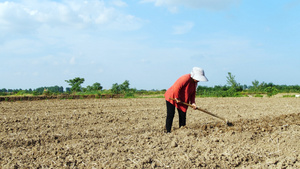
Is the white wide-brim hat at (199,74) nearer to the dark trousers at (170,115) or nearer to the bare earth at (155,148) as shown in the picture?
the dark trousers at (170,115)

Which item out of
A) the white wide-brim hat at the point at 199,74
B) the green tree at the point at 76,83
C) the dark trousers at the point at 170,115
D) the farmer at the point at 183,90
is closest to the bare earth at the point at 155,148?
the dark trousers at the point at 170,115

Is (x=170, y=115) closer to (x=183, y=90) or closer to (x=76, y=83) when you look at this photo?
(x=183, y=90)

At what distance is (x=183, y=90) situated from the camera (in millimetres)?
5520

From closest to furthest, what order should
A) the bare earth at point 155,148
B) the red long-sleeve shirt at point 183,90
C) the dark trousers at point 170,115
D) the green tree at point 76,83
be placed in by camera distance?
the bare earth at point 155,148
the red long-sleeve shirt at point 183,90
the dark trousers at point 170,115
the green tree at point 76,83

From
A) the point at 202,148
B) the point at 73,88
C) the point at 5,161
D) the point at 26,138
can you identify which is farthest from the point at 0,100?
the point at 202,148

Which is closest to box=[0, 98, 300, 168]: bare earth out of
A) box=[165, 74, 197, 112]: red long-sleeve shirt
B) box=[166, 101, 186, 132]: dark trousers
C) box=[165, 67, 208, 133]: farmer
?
box=[166, 101, 186, 132]: dark trousers

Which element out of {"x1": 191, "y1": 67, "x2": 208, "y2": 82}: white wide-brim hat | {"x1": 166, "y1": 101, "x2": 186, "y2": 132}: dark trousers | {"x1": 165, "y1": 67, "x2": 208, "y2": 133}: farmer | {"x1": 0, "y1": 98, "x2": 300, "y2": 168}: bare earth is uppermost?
{"x1": 191, "y1": 67, "x2": 208, "y2": 82}: white wide-brim hat

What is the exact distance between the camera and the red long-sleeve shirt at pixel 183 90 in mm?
5340

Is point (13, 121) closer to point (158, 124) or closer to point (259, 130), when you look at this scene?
point (158, 124)

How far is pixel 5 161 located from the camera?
3.92 m

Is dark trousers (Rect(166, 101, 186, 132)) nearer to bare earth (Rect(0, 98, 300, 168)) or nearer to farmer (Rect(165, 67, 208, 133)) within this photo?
farmer (Rect(165, 67, 208, 133))

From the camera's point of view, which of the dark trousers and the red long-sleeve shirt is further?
the dark trousers

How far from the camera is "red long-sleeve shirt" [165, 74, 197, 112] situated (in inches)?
210

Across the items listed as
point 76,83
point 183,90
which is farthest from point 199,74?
point 76,83
